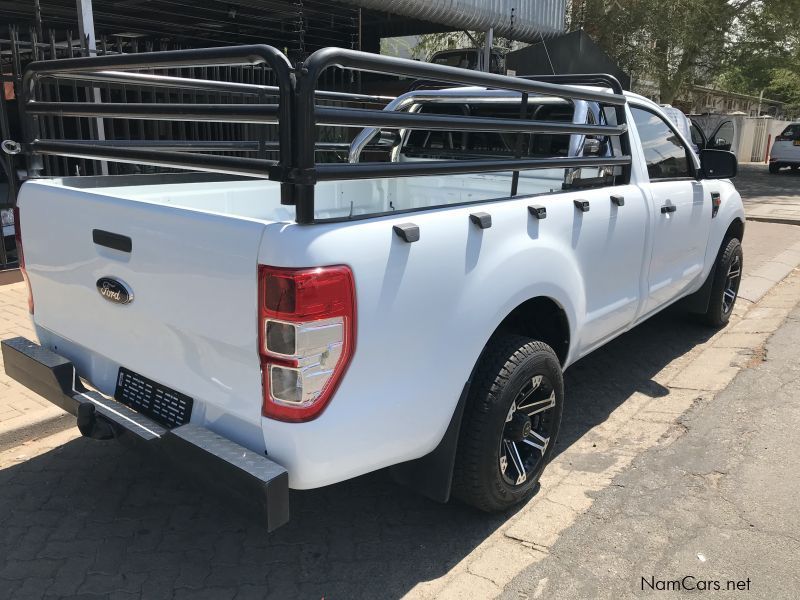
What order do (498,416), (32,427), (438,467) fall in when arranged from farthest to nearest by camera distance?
(32,427), (498,416), (438,467)

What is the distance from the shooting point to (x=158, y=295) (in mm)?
2387

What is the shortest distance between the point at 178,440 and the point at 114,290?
68 cm

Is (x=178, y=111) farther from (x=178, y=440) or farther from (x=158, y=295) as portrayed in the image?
(x=178, y=440)

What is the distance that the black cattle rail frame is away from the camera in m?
1.99

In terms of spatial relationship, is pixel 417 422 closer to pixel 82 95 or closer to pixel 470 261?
pixel 470 261

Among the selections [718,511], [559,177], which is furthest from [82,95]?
[718,511]

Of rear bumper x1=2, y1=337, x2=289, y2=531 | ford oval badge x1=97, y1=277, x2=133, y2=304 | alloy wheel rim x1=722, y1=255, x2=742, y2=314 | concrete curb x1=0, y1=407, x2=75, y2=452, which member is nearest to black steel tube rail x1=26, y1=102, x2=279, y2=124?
ford oval badge x1=97, y1=277, x2=133, y2=304

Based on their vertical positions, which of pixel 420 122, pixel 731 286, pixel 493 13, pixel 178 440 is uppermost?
pixel 493 13

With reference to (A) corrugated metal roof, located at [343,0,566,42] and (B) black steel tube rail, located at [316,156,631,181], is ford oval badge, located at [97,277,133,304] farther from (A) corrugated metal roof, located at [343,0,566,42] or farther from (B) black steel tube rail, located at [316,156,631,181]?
(A) corrugated metal roof, located at [343,0,566,42]

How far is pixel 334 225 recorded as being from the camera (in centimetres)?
211

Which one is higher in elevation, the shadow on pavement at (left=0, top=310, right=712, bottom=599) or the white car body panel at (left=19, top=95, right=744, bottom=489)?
the white car body panel at (left=19, top=95, right=744, bottom=489)

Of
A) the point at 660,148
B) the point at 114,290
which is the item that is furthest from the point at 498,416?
the point at 660,148

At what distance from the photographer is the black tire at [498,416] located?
8.86 ft

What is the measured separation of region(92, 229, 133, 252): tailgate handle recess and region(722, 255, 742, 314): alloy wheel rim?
478cm
